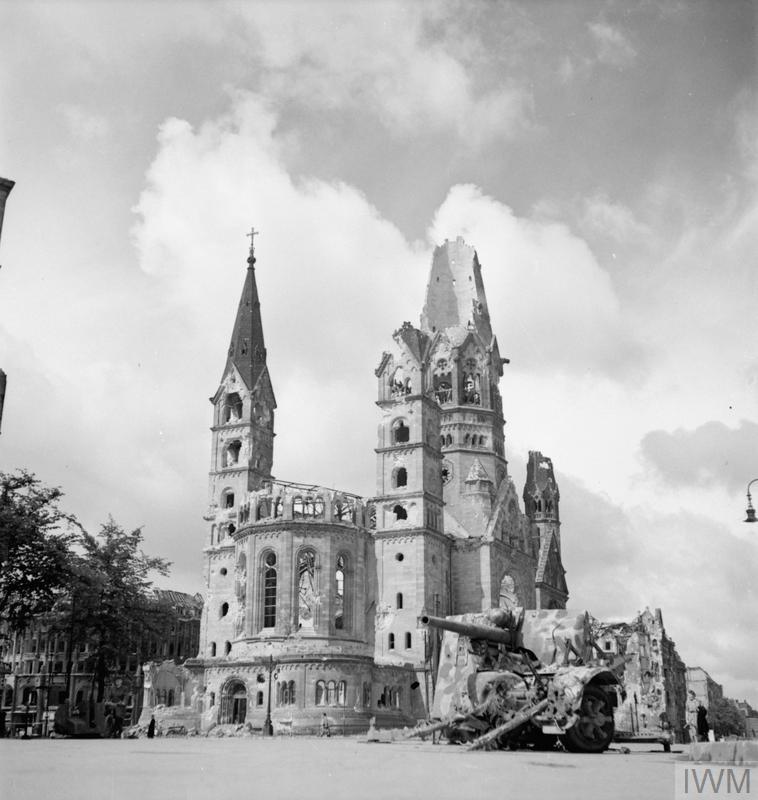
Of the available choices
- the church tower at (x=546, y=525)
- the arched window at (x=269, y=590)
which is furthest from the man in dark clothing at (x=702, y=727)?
the church tower at (x=546, y=525)

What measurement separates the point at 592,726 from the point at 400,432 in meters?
45.9

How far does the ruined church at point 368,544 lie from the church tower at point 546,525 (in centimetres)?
43

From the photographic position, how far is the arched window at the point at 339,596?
62.5 metres

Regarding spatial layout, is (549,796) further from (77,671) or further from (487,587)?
(77,671)

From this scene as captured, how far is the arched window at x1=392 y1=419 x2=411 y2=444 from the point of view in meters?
67.6

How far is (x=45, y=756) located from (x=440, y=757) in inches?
309

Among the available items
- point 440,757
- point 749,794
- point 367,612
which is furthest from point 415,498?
point 749,794

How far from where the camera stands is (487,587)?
2655 inches

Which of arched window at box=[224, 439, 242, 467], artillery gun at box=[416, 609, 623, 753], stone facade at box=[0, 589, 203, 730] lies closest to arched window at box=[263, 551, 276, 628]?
arched window at box=[224, 439, 242, 467]

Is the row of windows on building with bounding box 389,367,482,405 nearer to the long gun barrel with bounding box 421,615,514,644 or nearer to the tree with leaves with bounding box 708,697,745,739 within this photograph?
the long gun barrel with bounding box 421,615,514,644

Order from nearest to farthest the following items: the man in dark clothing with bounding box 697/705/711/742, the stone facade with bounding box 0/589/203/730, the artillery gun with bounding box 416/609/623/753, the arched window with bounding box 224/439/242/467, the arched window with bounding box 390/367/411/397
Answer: the artillery gun with bounding box 416/609/623/753 → the man in dark clothing with bounding box 697/705/711/742 → the arched window with bounding box 390/367/411/397 → the arched window with bounding box 224/439/242/467 → the stone facade with bounding box 0/589/203/730

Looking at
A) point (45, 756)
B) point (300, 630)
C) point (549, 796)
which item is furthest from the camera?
point (300, 630)

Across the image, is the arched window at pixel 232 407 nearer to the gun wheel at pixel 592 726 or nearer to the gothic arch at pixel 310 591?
the gothic arch at pixel 310 591

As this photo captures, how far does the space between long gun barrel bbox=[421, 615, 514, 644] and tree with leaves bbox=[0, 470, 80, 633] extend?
20246 mm
